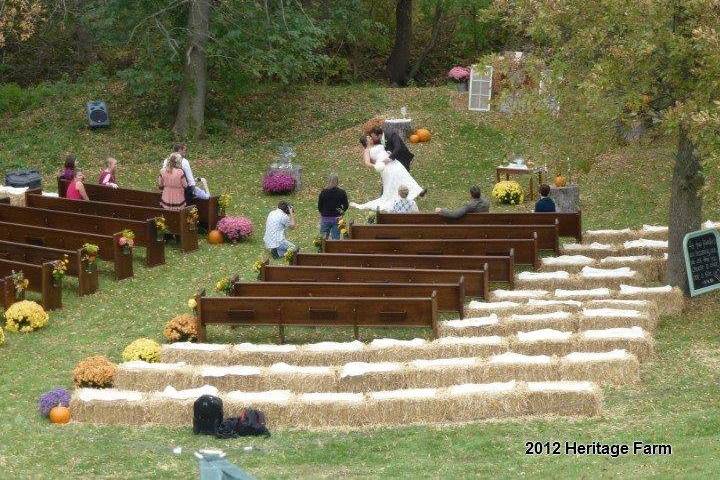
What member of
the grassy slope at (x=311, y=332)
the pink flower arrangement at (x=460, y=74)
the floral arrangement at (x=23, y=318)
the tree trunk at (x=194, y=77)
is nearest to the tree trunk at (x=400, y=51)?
the grassy slope at (x=311, y=332)

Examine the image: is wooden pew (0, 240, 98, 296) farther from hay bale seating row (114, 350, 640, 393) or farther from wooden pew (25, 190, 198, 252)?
hay bale seating row (114, 350, 640, 393)

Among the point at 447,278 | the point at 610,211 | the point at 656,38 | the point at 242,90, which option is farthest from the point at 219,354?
the point at 242,90

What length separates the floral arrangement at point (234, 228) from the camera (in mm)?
27344

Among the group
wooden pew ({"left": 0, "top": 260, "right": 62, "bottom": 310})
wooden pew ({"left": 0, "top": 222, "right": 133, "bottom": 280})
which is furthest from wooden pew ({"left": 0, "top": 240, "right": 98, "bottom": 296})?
wooden pew ({"left": 0, "top": 222, "right": 133, "bottom": 280})

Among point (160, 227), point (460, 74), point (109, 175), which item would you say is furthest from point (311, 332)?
point (460, 74)

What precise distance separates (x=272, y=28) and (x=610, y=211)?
410 inches

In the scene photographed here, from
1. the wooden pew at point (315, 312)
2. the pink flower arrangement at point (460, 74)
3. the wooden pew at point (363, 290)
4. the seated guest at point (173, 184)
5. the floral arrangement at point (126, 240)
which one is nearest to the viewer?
the wooden pew at point (315, 312)

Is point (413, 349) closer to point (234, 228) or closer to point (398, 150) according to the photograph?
point (234, 228)

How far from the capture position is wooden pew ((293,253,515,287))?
23.0 m

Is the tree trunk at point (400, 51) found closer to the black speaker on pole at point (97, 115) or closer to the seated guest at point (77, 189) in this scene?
the black speaker on pole at point (97, 115)

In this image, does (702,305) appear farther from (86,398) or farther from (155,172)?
(155,172)

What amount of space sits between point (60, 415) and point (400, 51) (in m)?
25.2

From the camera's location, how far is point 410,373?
59.9 ft

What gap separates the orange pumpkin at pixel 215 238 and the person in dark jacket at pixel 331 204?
226 cm
